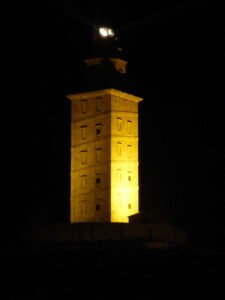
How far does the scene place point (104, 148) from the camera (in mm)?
53844

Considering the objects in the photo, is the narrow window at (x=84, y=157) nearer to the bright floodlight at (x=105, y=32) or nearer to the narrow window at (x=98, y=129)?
the narrow window at (x=98, y=129)

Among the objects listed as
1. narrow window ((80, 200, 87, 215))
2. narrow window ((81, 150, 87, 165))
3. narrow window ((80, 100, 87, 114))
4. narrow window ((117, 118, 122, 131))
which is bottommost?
narrow window ((80, 200, 87, 215))

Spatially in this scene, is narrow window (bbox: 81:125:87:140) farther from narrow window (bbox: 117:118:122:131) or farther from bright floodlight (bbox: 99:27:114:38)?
bright floodlight (bbox: 99:27:114:38)

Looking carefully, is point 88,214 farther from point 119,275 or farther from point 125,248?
point 119,275

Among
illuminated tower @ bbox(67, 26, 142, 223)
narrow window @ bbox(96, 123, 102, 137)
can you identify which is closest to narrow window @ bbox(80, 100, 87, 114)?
A: illuminated tower @ bbox(67, 26, 142, 223)

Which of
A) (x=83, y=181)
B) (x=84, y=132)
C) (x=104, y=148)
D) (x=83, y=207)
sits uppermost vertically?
(x=84, y=132)

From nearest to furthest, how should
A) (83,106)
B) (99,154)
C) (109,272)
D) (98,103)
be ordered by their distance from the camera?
(109,272) → (99,154) → (98,103) → (83,106)

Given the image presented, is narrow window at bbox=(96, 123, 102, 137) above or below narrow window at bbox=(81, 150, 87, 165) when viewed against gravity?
above

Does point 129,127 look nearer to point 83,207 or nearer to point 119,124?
Answer: point 119,124

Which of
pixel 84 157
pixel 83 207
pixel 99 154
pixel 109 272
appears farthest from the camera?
pixel 84 157

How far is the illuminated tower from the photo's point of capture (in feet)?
176

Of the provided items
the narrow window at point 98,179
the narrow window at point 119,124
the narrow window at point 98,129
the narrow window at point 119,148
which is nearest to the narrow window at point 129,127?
the narrow window at point 119,124

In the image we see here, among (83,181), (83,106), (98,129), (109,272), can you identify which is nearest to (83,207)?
(83,181)

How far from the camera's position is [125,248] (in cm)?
5022
